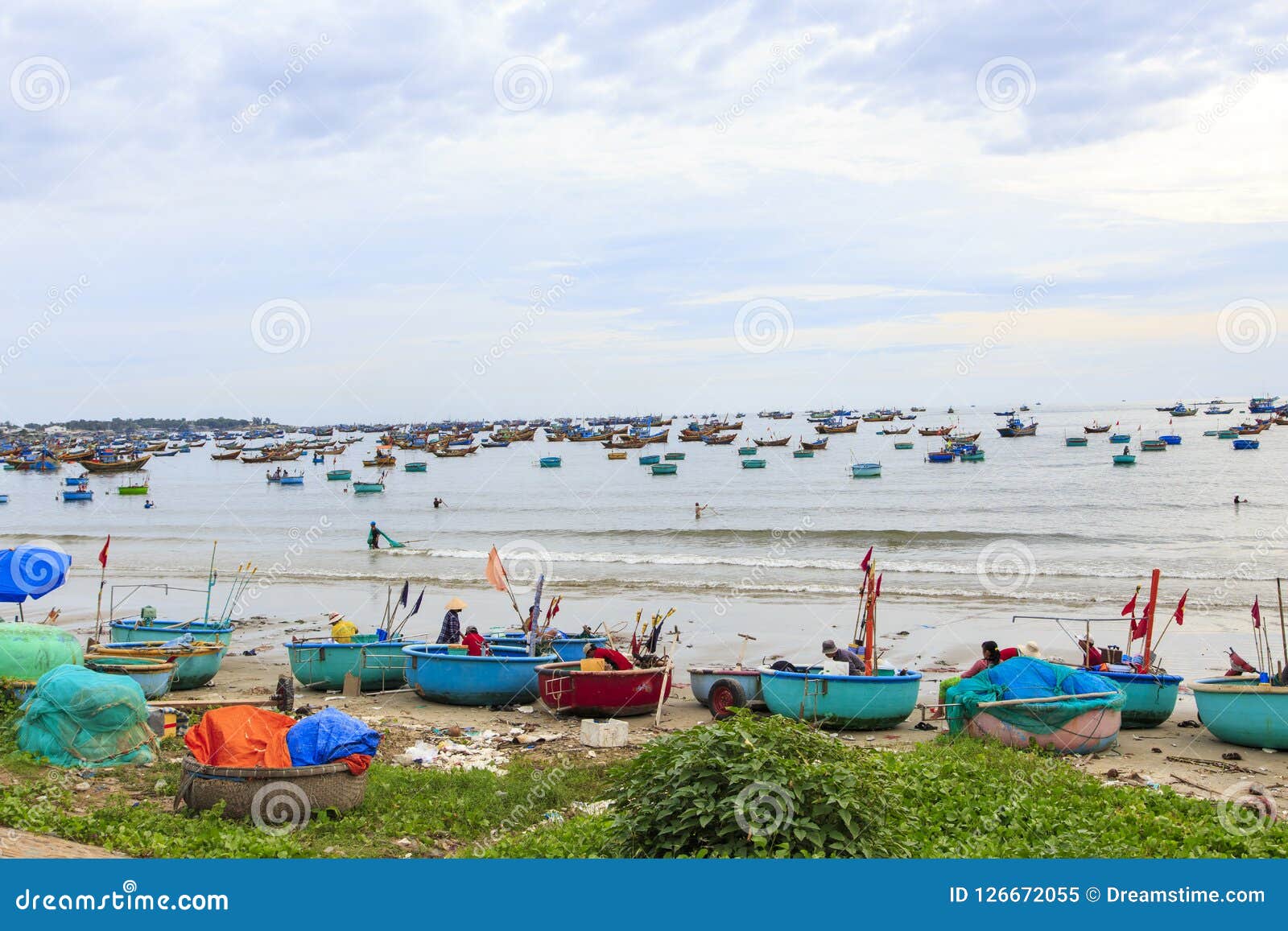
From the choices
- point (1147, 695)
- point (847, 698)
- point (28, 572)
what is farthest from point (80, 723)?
point (1147, 695)

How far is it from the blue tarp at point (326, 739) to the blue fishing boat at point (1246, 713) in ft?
31.8

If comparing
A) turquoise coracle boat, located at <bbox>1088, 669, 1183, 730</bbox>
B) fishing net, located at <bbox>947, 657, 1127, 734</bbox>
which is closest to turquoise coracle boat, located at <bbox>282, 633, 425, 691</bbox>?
fishing net, located at <bbox>947, 657, 1127, 734</bbox>

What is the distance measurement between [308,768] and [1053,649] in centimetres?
1552

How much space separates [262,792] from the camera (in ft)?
27.1

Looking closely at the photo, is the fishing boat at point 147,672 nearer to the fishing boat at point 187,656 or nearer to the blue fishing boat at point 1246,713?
the fishing boat at point 187,656

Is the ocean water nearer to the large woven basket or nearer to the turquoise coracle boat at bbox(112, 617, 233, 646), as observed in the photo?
the turquoise coracle boat at bbox(112, 617, 233, 646)

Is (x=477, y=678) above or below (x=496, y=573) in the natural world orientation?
below

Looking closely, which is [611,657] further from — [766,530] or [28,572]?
[766,530]

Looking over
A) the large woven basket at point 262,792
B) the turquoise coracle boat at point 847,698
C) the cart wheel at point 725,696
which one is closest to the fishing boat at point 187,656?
the large woven basket at point 262,792

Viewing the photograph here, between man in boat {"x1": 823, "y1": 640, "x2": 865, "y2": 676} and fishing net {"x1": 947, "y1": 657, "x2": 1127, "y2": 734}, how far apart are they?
5.74ft

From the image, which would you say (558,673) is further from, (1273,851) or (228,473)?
(228,473)

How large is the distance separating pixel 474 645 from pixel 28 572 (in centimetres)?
669

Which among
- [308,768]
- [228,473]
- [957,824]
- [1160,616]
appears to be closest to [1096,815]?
[957,824]

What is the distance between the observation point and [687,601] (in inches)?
1044
